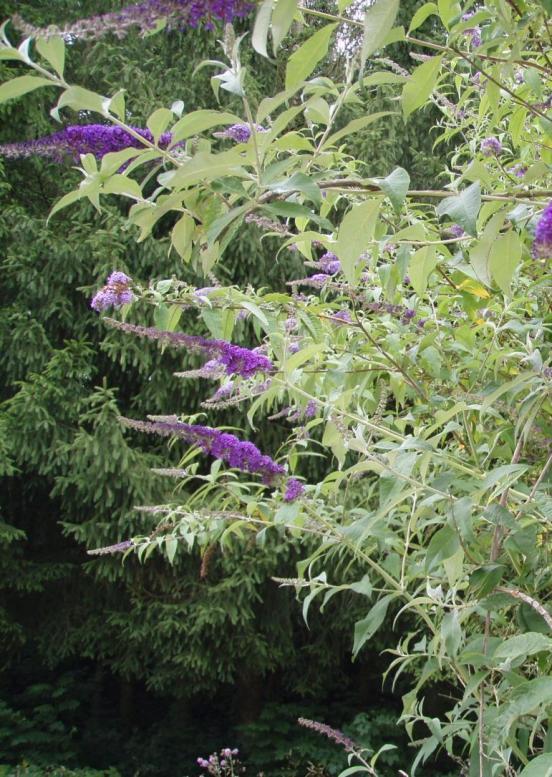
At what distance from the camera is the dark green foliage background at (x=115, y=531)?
5051 mm

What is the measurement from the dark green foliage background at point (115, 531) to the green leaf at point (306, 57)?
13.4 ft

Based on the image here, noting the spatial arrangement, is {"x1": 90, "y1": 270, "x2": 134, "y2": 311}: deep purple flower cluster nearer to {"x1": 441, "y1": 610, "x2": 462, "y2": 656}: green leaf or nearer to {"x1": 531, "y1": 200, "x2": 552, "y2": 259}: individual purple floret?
{"x1": 441, "y1": 610, "x2": 462, "y2": 656}: green leaf

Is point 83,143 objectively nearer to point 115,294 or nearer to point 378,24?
point 115,294

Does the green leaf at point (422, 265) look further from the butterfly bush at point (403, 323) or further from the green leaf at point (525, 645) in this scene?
the green leaf at point (525, 645)

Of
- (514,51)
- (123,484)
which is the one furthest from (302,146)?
(123,484)

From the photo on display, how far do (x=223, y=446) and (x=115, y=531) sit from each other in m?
3.78

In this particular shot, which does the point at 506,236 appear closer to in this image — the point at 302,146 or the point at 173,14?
the point at 302,146

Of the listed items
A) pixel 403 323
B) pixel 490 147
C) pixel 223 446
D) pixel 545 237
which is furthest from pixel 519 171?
pixel 545 237

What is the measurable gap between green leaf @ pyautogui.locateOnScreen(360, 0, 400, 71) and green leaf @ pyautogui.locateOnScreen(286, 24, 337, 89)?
0.07 metres

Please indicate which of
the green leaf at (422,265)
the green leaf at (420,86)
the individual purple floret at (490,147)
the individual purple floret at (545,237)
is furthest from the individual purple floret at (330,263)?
the individual purple floret at (545,237)

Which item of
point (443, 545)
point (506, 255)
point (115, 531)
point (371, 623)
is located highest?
point (506, 255)

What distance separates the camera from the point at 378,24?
698 millimetres

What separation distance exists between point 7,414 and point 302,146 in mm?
4428

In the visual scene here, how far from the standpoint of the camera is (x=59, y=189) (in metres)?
5.77
